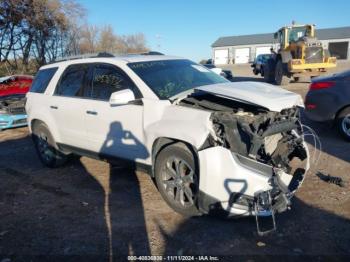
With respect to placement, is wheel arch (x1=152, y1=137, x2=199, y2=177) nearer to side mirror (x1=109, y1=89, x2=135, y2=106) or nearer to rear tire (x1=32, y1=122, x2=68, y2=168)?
side mirror (x1=109, y1=89, x2=135, y2=106)

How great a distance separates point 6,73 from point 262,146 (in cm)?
2881

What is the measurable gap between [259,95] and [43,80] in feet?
13.4

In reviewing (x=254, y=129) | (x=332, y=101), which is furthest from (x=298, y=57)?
(x=254, y=129)

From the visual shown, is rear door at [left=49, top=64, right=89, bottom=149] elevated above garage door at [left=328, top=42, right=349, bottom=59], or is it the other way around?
garage door at [left=328, top=42, right=349, bottom=59]

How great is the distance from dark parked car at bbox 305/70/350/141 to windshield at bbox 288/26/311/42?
12.8 meters

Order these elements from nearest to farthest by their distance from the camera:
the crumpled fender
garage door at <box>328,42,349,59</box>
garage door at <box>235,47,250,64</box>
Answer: the crumpled fender, garage door at <box>328,42,349,59</box>, garage door at <box>235,47,250,64</box>

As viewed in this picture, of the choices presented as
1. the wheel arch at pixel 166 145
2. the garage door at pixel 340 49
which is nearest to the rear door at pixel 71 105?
the wheel arch at pixel 166 145

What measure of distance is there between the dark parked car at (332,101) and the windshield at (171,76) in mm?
2603

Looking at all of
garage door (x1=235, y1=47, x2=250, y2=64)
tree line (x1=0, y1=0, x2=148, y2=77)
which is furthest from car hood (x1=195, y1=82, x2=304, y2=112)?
garage door (x1=235, y1=47, x2=250, y2=64)

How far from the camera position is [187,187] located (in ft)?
12.6

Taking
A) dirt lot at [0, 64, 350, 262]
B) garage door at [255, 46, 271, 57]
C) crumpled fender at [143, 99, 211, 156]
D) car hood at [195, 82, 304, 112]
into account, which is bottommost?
dirt lot at [0, 64, 350, 262]

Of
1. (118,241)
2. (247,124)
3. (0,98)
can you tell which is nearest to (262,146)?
(247,124)

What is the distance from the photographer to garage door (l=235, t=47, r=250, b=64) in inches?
2579

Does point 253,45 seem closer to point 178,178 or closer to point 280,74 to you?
point 280,74
